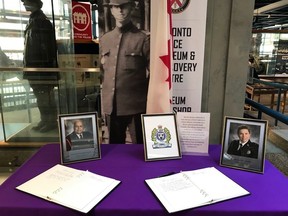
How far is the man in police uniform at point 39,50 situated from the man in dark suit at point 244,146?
2.15 m

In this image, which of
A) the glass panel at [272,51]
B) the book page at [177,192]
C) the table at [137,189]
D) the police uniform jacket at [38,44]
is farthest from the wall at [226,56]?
the glass panel at [272,51]

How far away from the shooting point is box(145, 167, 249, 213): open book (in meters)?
0.99

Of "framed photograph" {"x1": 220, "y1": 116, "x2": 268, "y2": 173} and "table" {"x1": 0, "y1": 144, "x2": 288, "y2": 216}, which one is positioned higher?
"framed photograph" {"x1": 220, "y1": 116, "x2": 268, "y2": 173}

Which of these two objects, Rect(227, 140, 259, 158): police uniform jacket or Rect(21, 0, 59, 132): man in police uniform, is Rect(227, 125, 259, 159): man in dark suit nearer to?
Rect(227, 140, 259, 158): police uniform jacket

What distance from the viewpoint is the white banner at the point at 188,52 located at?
5.69 feet

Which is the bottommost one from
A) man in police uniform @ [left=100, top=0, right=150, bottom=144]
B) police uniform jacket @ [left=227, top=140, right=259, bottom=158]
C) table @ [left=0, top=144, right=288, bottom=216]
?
table @ [left=0, top=144, right=288, bottom=216]

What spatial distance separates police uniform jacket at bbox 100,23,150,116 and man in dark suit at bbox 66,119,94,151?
0.60m

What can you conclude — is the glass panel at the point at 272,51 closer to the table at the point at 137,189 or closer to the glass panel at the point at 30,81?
the glass panel at the point at 30,81

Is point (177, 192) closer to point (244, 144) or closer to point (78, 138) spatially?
point (244, 144)

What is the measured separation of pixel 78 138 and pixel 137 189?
444 millimetres

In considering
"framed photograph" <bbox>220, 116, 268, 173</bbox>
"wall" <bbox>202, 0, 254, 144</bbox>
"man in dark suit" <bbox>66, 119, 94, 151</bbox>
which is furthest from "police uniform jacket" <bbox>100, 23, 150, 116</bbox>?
"framed photograph" <bbox>220, 116, 268, 173</bbox>

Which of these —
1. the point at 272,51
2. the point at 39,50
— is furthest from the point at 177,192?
the point at 272,51

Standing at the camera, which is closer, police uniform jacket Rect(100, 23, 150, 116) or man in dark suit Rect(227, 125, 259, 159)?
man in dark suit Rect(227, 125, 259, 159)

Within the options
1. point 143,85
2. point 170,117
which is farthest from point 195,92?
point 170,117
